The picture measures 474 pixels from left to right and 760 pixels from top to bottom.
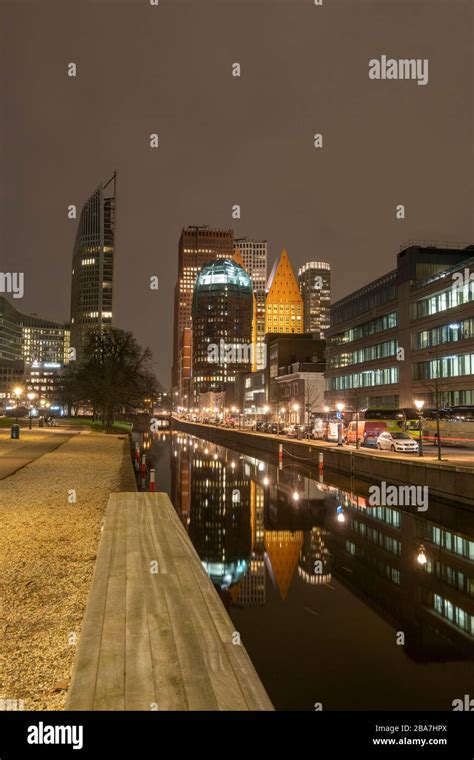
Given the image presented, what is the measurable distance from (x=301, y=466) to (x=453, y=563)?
28.7 m

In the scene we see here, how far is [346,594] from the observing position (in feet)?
44.2

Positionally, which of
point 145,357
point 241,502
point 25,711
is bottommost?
point 241,502

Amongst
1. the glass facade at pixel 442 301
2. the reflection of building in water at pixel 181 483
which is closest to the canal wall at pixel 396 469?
the reflection of building in water at pixel 181 483

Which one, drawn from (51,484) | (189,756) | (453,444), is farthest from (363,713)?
(453,444)

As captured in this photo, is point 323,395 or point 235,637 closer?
point 235,637

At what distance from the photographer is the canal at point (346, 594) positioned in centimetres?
888

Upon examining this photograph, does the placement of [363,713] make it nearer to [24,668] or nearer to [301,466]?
[24,668]

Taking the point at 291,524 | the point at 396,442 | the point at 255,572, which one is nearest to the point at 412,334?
the point at 396,442

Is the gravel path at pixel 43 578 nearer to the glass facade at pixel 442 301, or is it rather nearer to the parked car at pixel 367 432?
the parked car at pixel 367 432

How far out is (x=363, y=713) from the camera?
25.4 ft

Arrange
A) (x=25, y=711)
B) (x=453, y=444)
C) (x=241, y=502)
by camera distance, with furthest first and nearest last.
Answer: (x=453, y=444) < (x=241, y=502) < (x=25, y=711)

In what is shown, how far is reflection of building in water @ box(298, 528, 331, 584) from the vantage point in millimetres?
14922

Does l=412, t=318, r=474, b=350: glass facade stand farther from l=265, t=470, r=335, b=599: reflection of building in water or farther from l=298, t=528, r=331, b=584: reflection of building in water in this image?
l=298, t=528, r=331, b=584: reflection of building in water

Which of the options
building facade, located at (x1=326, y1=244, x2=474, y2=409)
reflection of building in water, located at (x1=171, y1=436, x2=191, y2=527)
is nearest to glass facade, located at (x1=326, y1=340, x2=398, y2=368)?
building facade, located at (x1=326, y1=244, x2=474, y2=409)
